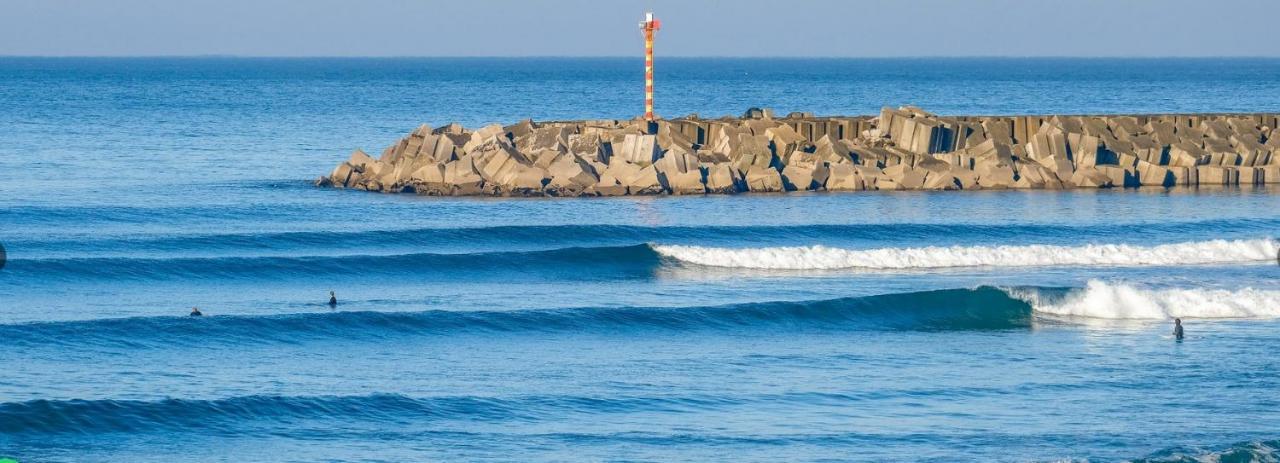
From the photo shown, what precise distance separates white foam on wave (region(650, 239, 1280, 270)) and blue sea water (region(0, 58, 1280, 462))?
7 cm

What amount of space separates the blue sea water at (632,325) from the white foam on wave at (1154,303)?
65mm

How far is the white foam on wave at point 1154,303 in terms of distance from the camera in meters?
24.0

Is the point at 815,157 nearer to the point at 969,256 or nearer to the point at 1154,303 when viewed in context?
the point at 969,256

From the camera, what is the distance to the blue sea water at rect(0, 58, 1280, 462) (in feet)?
56.3

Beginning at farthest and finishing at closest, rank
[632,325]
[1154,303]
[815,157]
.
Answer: [815,157], [1154,303], [632,325]

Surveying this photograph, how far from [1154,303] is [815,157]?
16.4m

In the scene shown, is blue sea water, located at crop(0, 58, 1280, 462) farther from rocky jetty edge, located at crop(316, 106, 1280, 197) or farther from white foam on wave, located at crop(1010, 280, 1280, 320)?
rocky jetty edge, located at crop(316, 106, 1280, 197)

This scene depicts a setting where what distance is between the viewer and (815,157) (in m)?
40.3

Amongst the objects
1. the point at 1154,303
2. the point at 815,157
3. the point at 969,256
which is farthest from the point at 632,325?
the point at 815,157

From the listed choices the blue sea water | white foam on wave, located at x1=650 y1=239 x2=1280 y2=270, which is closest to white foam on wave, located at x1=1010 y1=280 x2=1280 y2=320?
the blue sea water

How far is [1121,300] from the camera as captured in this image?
24.8 meters

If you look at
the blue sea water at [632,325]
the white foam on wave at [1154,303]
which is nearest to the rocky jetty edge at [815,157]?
the blue sea water at [632,325]

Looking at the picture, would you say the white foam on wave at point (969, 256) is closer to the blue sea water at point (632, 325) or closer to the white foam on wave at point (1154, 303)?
the blue sea water at point (632, 325)

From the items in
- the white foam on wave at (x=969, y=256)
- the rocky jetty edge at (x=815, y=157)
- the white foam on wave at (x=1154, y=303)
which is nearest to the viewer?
the white foam on wave at (x=1154, y=303)
